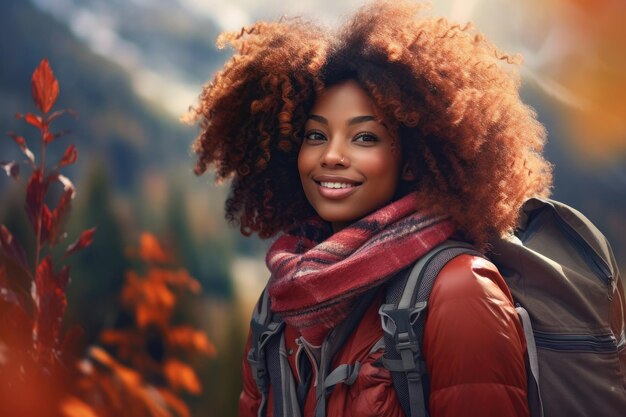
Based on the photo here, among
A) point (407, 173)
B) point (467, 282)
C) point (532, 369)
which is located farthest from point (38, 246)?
point (532, 369)

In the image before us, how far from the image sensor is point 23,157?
2.47 meters

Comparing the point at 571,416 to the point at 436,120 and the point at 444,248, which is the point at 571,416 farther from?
the point at 436,120

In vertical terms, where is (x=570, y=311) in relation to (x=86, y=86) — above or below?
below

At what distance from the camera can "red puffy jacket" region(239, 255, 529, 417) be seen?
154 cm

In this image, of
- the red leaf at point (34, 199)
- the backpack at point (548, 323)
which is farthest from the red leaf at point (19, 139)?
the backpack at point (548, 323)

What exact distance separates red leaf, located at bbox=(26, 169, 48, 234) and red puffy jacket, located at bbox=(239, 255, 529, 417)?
4.20 feet

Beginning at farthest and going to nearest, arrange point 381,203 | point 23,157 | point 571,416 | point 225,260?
point 225,260, point 23,157, point 381,203, point 571,416

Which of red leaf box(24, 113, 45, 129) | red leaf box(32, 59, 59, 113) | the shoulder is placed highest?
red leaf box(32, 59, 59, 113)

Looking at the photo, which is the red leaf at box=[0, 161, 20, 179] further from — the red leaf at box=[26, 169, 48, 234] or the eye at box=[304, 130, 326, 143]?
the eye at box=[304, 130, 326, 143]

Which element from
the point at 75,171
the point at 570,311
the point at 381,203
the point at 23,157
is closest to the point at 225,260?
the point at 75,171

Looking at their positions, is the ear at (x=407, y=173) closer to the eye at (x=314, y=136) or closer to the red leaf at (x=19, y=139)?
the eye at (x=314, y=136)

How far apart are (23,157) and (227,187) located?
2.52 feet

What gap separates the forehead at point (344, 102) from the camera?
1.89 metres

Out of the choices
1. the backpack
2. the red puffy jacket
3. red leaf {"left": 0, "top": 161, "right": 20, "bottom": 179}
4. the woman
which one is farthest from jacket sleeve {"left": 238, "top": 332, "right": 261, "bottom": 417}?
red leaf {"left": 0, "top": 161, "right": 20, "bottom": 179}
